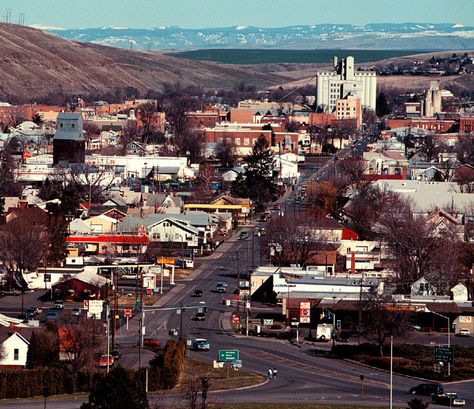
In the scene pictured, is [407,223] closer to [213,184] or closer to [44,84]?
[213,184]

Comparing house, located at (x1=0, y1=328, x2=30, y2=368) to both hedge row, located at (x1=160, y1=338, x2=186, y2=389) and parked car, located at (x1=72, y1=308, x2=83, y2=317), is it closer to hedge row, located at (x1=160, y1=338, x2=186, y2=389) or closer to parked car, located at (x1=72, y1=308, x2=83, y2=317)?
hedge row, located at (x1=160, y1=338, x2=186, y2=389)

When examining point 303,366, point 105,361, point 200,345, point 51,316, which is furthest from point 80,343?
point 51,316

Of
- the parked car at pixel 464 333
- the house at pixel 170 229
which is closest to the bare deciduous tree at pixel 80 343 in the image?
the parked car at pixel 464 333

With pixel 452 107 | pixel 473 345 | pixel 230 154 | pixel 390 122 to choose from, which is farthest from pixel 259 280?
pixel 452 107

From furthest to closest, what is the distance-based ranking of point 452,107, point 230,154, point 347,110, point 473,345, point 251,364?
1. point 452,107
2. point 347,110
3. point 230,154
4. point 473,345
5. point 251,364

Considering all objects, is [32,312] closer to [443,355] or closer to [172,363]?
[172,363]

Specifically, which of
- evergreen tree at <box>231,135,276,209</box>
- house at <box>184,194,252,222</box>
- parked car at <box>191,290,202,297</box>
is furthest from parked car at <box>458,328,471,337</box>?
evergreen tree at <box>231,135,276,209</box>
